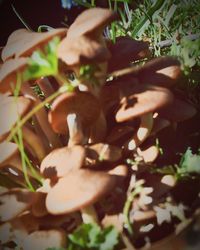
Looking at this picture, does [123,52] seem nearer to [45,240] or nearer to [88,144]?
[88,144]

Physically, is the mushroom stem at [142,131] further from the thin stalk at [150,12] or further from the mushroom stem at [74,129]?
the thin stalk at [150,12]

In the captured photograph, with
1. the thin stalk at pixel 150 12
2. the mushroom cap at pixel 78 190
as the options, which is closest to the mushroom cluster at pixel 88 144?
the mushroom cap at pixel 78 190

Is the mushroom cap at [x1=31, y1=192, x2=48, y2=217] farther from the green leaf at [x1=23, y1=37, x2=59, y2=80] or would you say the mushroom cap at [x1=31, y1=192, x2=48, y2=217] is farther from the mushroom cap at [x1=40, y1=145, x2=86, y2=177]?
the green leaf at [x1=23, y1=37, x2=59, y2=80]

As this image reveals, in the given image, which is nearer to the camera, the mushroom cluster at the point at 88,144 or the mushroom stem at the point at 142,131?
the mushroom cluster at the point at 88,144

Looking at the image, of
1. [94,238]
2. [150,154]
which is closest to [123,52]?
[150,154]

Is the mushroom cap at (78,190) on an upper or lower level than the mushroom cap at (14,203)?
upper

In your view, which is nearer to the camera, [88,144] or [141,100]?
[141,100]

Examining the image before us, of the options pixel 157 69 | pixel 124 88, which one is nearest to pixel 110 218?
pixel 124 88
